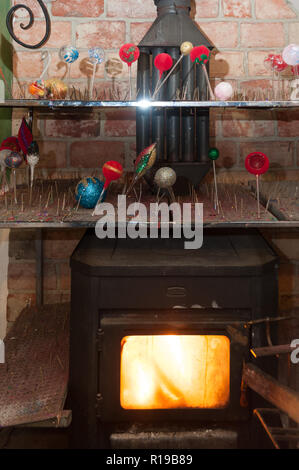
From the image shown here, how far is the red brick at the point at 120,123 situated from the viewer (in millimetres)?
1919

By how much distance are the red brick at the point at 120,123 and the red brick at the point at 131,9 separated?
344 millimetres

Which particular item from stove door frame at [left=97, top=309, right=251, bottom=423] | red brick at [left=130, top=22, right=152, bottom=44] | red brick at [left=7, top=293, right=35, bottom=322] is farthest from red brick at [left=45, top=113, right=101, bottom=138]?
stove door frame at [left=97, top=309, right=251, bottom=423]

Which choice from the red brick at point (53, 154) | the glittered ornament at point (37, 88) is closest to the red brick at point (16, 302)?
the red brick at point (53, 154)

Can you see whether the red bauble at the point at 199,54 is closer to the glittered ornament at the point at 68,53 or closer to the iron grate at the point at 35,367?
the glittered ornament at the point at 68,53

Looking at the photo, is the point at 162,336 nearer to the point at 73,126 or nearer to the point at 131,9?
the point at 73,126

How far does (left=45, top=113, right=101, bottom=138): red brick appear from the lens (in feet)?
6.28

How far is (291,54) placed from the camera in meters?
1.43

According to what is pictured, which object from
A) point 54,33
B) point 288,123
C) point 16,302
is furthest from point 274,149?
point 16,302

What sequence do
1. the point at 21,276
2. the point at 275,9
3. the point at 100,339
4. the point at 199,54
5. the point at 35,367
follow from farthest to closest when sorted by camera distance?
the point at 21,276 → the point at 275,9 → the point at 35,367 → the point at 199,54 → the point at 100,339

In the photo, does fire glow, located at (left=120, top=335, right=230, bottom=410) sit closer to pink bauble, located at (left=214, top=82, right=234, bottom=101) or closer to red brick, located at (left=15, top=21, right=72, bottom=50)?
pink bauble, located at (left=214, top=82, right=234, bottom=101)

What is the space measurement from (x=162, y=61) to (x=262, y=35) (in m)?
0.66

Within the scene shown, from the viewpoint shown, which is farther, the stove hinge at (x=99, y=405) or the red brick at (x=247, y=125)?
the red brick at (x=247, y=125)

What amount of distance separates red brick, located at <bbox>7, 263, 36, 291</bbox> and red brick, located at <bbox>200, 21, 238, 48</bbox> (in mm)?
1081
